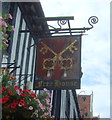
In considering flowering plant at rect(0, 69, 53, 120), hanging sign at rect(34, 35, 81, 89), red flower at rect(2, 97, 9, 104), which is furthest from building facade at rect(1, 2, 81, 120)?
red flower at rect(2, 97, 9, 104)

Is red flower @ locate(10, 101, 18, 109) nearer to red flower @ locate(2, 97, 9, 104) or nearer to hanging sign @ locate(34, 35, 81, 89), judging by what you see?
red flower @ locate(2, 97, 9, 104)

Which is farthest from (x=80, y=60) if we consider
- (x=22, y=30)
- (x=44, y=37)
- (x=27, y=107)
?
(x=27, y=107)

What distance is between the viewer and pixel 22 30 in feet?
38.9

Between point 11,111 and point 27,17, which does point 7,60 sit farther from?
point 11,111

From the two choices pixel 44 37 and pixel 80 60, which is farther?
pixel 44 37

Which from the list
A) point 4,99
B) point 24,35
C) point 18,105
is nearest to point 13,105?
point 18,105

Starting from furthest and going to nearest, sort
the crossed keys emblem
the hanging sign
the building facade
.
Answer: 1. the building facade
2. the crossed keys emblem
3. the hanging sign

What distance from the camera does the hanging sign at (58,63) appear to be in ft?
30.6

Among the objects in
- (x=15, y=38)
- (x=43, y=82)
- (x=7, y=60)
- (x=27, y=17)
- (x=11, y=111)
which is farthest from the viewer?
(x=27, y=17)

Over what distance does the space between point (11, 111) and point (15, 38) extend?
5.61 m

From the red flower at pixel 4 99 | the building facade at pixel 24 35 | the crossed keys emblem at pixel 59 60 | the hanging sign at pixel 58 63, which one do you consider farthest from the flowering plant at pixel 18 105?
the building facade at pixel 24 35

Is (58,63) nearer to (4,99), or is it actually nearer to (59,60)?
(59,60)

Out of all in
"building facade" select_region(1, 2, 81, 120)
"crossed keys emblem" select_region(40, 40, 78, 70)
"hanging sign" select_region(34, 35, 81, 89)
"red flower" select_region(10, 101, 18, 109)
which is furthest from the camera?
"building facade" select_region(1, 2, 81, 120)

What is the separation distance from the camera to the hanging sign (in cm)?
934
